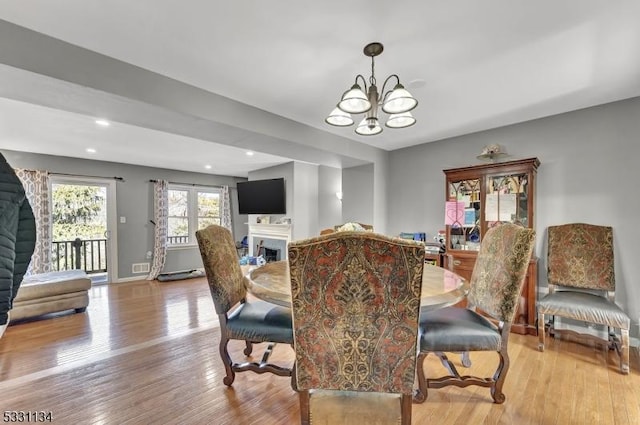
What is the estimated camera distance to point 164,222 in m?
5.96

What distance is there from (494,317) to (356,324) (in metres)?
1.29

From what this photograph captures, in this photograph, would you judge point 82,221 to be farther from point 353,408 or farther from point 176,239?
point 353,408

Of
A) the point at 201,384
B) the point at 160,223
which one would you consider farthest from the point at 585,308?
the point at 160,223

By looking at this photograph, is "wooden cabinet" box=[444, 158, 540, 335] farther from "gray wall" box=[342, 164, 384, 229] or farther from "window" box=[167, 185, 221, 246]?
"window" box=[167, 185, 221, 246]

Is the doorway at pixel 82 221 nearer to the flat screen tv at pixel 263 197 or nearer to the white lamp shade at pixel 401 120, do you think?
the flat screen tv at pixel 263 197

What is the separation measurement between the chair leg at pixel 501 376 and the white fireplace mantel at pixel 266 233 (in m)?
4.08

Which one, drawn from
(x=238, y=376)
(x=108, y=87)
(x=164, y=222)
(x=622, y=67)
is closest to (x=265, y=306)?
(x=238, y=376)

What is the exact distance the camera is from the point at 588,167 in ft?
9.14

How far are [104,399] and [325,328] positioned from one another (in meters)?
1.88

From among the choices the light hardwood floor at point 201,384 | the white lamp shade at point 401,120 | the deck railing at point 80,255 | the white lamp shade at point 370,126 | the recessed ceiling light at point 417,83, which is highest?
the recessed ceiling light at point 417,83

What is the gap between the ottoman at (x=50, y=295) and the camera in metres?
3.24

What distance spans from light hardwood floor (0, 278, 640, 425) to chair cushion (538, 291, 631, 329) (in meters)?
0.36

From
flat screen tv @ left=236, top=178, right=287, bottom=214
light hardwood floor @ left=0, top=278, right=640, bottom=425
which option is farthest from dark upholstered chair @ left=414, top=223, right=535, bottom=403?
flat screen tv @ left=236, top=178, right=287, bottom=214

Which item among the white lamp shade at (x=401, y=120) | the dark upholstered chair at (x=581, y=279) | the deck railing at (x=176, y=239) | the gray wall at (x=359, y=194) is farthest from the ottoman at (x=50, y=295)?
the dark upholstered chair at (x=581, y=279)
